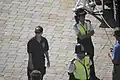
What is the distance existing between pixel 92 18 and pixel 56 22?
110 cm

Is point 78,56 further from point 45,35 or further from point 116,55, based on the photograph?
point 45,35

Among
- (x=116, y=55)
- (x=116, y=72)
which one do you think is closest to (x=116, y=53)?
(x=116, y=55)

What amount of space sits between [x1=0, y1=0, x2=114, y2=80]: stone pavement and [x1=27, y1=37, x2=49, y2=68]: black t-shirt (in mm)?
1328

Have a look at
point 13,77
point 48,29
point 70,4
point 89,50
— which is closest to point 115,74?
point 89,50

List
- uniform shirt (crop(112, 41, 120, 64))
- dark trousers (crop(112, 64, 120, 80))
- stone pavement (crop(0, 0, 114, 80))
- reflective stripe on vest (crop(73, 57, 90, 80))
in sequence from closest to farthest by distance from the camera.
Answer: reflective stripe on vest (crop(73, 57, 90, 80)), uniform shirt (crop(112, 41, 120, 64)), dark trousers (crop(112, 64, 120, 80)), stone pavement (crop(0, 0, 114, 80))

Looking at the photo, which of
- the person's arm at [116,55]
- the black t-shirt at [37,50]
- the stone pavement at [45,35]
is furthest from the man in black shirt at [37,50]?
the person's arm at [116,55]

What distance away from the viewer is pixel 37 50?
11273mm

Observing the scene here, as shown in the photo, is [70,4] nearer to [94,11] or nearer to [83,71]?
[94,11]

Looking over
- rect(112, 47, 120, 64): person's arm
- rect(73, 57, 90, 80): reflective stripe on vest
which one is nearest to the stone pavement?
rect(112, 47, 120, 64): person's arm

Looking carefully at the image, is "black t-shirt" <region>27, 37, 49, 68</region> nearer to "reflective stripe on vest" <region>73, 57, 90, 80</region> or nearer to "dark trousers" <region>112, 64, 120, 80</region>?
"reflective stripe on vest" <region>73, 57, 90, 80</region>

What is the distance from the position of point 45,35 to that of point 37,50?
3.12 m

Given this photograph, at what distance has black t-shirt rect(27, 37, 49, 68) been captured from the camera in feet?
36.9

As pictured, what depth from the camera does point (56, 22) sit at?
1500 centimetres

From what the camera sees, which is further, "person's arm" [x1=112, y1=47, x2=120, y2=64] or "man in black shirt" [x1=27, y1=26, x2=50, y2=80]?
"man in black shirt" [x1=27, y1=26, x2=50, y2=80]
